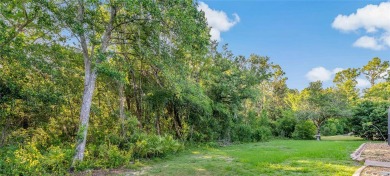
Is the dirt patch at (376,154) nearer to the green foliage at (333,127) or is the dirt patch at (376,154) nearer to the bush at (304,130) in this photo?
the bush at (304,130)

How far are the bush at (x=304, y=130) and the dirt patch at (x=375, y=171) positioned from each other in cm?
1482

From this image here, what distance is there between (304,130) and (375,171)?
15.5 meters

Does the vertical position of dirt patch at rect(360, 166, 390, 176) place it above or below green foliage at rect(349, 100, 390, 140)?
below

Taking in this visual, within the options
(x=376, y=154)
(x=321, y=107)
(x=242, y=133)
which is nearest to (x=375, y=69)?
(x=321, y=107)

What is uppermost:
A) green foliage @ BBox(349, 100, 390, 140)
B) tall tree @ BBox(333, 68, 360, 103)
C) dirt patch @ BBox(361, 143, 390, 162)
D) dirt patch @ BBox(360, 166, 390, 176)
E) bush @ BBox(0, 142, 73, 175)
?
tall tree @ BBox(333, 68, 360, 103)

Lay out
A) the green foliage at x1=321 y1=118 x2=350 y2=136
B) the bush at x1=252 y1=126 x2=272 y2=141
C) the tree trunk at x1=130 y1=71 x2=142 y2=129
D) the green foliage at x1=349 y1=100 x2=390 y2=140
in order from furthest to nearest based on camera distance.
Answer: the green foliage at x1=321 y1=118 x2=350 y2=136 < the bush at x1=252 y1=126 x2=272 y2=141 < the green foliage at x1=349 y1=100 x2=390 y2=140 < the tree trunk at x1=130 y1=71 x2=142 y2=129

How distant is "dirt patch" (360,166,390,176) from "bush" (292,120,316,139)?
14822 millimetres

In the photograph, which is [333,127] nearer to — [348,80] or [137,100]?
[348,80]

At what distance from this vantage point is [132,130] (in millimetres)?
9664

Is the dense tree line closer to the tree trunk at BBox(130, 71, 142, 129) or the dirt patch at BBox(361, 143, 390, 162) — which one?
the tree trunk at BBox(130, 71, 142, 129)

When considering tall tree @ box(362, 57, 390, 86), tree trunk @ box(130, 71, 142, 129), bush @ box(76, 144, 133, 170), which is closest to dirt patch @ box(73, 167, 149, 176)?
bush @ box(76, 144, 133, 170)

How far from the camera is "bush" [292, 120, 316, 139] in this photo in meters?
20.6

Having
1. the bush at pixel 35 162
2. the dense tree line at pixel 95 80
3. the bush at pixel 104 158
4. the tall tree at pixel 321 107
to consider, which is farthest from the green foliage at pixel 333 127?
the bush at pixel 35 162

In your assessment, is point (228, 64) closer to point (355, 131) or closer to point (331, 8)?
point (331, 8)
